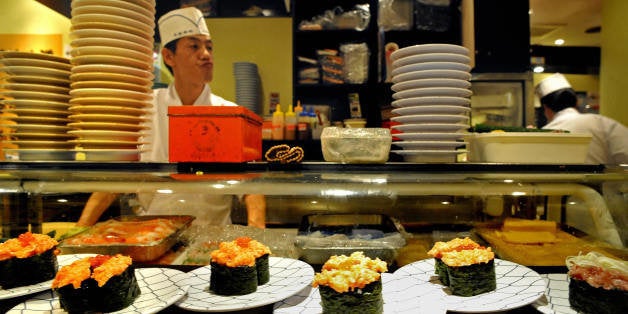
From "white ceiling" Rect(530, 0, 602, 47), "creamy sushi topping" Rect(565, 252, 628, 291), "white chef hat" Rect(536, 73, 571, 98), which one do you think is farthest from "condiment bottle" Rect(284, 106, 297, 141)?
"white ceiling" Rect(530, 0, 602, 47)

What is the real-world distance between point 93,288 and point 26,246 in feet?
1.40

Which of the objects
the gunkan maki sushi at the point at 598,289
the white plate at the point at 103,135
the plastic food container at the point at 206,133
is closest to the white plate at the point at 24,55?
the white plate at the point at 103,135

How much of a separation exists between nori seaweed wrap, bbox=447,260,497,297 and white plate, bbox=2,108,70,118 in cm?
168

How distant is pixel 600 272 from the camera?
4.26 ft

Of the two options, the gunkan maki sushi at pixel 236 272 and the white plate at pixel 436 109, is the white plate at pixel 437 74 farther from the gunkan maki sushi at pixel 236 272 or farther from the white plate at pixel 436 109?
the gunkan maki sushi at pixel 236 272

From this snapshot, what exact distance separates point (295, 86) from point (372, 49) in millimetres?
1072

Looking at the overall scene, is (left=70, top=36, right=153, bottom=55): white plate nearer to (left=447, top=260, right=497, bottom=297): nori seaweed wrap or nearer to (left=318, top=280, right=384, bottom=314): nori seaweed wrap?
(left=318, top=280, right=384, bottom=314): nori seaweed wrap

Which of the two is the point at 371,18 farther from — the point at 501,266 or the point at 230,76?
the point at 501,266

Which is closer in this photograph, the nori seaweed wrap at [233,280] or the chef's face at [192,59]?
the nori seaweed wrap at [233,280]

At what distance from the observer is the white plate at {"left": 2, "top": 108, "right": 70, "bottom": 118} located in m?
1.62

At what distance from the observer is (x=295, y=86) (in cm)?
508

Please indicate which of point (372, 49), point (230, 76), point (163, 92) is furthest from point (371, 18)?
Result: point (163, 92)

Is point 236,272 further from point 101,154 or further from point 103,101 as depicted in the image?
point 103,101

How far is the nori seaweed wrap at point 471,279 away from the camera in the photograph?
1363 mm
